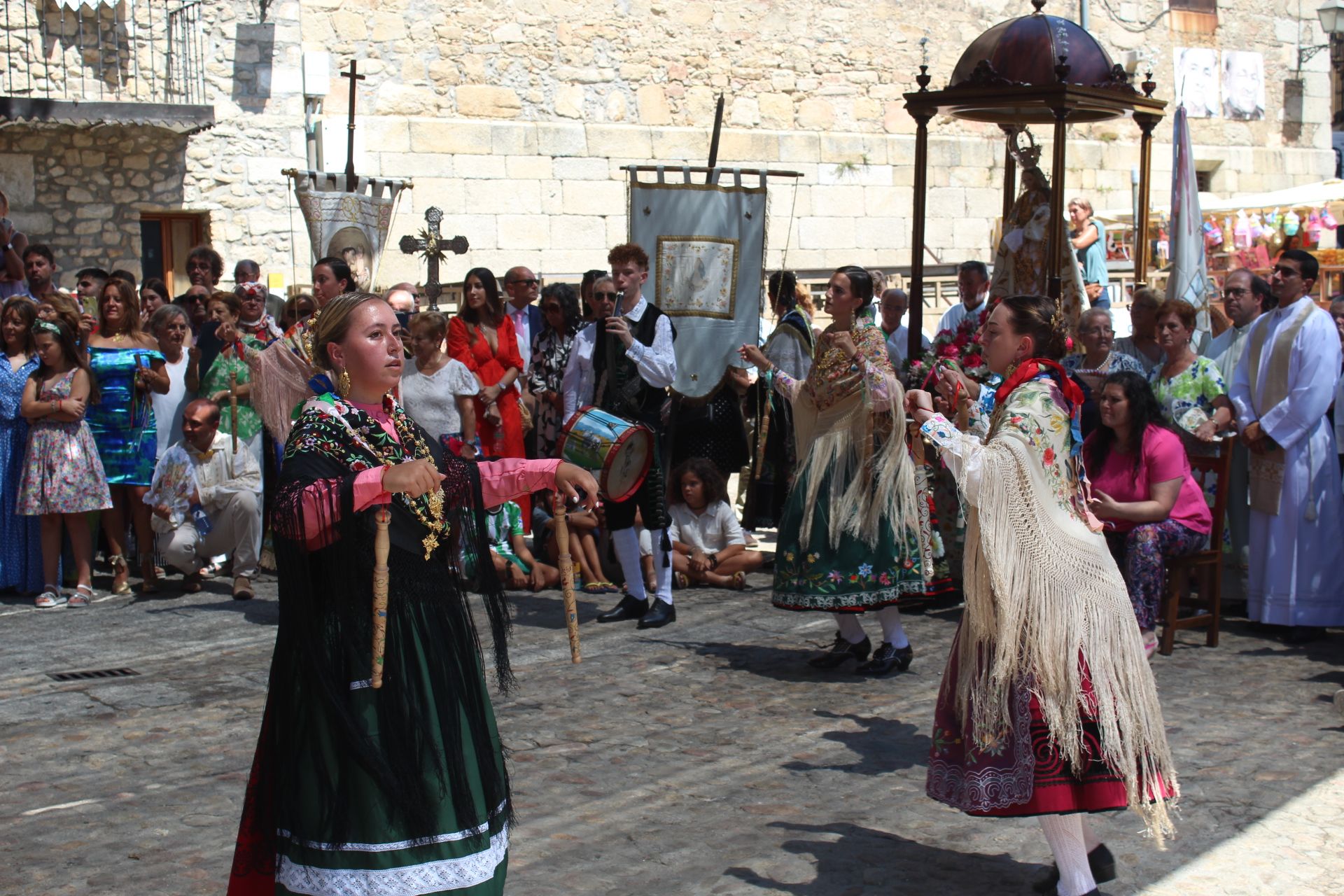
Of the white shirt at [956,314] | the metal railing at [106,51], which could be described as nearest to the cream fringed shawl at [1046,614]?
the white shirt at [956,314]

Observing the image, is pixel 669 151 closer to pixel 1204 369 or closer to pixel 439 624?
pixel 1204 369

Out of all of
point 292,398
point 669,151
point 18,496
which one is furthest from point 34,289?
point 669,151

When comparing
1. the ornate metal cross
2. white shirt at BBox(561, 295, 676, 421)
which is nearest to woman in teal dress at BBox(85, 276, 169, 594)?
the ornate metal cross

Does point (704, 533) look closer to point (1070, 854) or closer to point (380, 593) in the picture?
point (1070, 854)

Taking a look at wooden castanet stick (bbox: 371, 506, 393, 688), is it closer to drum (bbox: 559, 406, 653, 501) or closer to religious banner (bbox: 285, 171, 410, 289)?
drum (bbox: 559, 406, 653, 501)

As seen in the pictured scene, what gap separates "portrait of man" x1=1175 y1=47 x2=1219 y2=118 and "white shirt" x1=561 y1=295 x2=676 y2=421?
1712 cm

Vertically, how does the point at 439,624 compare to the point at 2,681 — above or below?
above

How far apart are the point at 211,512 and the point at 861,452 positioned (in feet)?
13.6

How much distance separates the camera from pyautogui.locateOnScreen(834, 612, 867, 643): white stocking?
6871 millimetres

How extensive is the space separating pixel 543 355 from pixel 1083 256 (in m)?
4.52

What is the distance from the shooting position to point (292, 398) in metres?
7.57

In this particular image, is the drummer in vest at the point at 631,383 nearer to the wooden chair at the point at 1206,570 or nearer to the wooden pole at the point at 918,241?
the wooden pole at the point at 918,241

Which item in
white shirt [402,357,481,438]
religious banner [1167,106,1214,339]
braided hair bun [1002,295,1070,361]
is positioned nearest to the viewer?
braided hair bun [1002,295,1070,361]

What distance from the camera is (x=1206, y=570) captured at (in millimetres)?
7578
